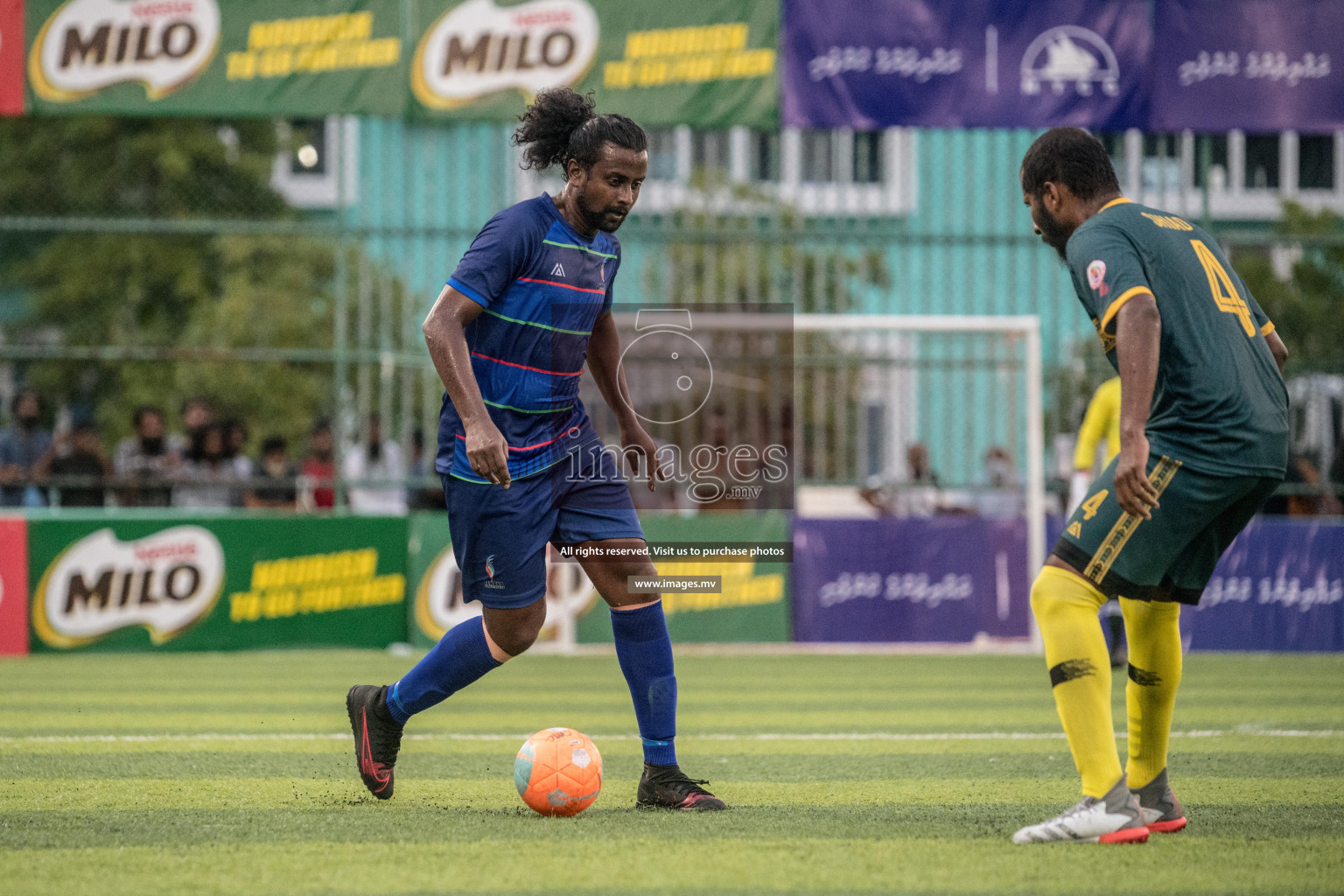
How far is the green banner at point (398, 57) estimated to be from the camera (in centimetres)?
1255

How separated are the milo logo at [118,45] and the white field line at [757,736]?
7293mm

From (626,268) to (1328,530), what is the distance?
6.50 metres

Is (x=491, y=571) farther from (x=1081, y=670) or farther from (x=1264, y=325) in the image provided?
(x=1264, y=325)

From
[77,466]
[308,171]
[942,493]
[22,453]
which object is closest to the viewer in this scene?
[77,466]

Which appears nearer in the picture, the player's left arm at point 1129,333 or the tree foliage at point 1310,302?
the player's left arm at point 1129,333

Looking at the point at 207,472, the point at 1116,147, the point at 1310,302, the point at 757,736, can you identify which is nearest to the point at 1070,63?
the point at 1116,147

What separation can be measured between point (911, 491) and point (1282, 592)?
3.27 metres

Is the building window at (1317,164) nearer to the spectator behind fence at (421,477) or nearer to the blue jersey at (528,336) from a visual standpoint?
the spectator behind fence at (421,477)

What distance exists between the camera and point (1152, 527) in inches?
165

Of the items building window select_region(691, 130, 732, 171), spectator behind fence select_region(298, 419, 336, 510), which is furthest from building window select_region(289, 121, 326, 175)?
spectator behind fence select_region(298, 419, 336, 510)

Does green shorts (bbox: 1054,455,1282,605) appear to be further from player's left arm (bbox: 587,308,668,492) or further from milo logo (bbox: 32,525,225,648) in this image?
milo logo (bbox: 32,525,225,648)

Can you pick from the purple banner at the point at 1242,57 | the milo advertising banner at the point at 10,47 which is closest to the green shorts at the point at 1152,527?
the purple banner at the point at 1242,57

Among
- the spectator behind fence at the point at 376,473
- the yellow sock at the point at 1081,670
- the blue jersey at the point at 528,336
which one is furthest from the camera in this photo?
the spectator behind fence at the point at 376,473

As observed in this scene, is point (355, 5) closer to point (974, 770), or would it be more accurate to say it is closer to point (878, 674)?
point (878, 674)
